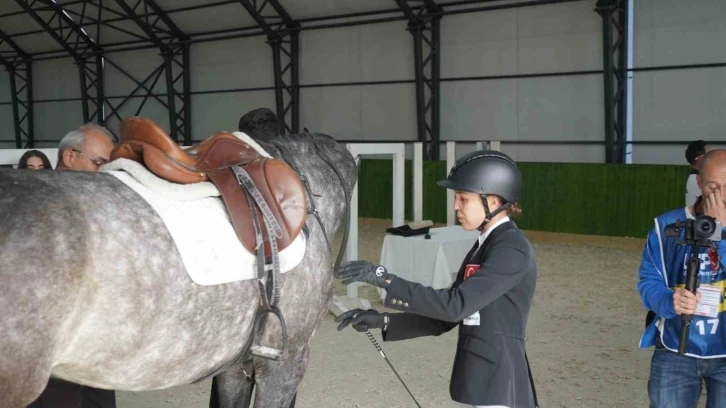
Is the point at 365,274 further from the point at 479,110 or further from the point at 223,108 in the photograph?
the point at 223,108

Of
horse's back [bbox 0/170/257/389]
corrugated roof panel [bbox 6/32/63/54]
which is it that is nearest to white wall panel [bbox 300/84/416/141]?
corrugated roof panel [bbox 6/32/63/54]

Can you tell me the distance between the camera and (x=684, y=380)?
2.59m

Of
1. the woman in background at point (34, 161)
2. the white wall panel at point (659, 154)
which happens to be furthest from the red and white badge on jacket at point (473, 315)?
the white wall panel at point (659, 154)

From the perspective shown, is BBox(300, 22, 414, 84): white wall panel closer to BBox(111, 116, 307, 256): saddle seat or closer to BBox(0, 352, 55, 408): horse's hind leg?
BBox(111, 116, 307, 256): saddle seat

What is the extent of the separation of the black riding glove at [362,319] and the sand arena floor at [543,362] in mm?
2037

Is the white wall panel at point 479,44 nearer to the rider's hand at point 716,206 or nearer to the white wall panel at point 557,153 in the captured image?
the white wall panel at point 557,153

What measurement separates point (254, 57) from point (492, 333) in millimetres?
14874

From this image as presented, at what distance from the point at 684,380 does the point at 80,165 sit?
247cm

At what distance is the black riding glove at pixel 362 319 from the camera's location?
7.70 feet

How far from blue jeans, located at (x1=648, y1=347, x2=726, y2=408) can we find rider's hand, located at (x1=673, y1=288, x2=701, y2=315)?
9.2 inches

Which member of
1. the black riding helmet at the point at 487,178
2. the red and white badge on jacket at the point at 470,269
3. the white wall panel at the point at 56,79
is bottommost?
the red and white badge on jacket at the point at 470,269

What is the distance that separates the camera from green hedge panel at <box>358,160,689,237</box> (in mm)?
10727

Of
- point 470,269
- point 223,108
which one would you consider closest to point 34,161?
point 470,269

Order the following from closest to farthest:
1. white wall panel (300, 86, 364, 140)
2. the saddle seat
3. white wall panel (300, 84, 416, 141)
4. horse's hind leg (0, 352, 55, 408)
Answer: horse's hind leg (0, 352, 55, 408), the saddle seat, white wall panel (300, 84, 416, 141), white wall panel (300, 86, 364, 140)
